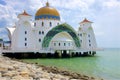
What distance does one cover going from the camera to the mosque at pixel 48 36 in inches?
1478

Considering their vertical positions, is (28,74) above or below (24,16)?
below

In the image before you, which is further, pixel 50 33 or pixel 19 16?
pixel 50 33

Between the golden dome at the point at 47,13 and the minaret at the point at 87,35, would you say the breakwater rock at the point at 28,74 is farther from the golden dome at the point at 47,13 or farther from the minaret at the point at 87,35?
the minaret at the point at 87,35

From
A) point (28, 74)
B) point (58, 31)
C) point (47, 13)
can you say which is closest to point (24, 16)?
point (47, 13)

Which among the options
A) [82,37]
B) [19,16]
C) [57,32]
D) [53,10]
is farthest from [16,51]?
[82,37]

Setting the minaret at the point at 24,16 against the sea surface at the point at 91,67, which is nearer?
the sea surface at the point at 91,67

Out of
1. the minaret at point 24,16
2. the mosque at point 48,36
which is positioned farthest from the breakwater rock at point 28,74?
the minaret at point 24,16

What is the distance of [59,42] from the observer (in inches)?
1575

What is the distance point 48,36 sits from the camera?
1586 inches

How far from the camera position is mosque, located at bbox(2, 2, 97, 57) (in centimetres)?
3753

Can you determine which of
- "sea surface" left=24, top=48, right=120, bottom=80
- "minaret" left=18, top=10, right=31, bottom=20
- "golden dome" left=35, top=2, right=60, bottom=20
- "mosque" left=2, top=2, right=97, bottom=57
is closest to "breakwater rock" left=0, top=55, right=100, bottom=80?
"sea surface" left=24, top=48, right=120, bottom=80

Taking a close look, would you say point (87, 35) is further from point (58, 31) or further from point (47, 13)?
point (47, 13)

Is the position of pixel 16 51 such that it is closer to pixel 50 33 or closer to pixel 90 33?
pixel 50 33

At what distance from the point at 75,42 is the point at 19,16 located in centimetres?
1326
